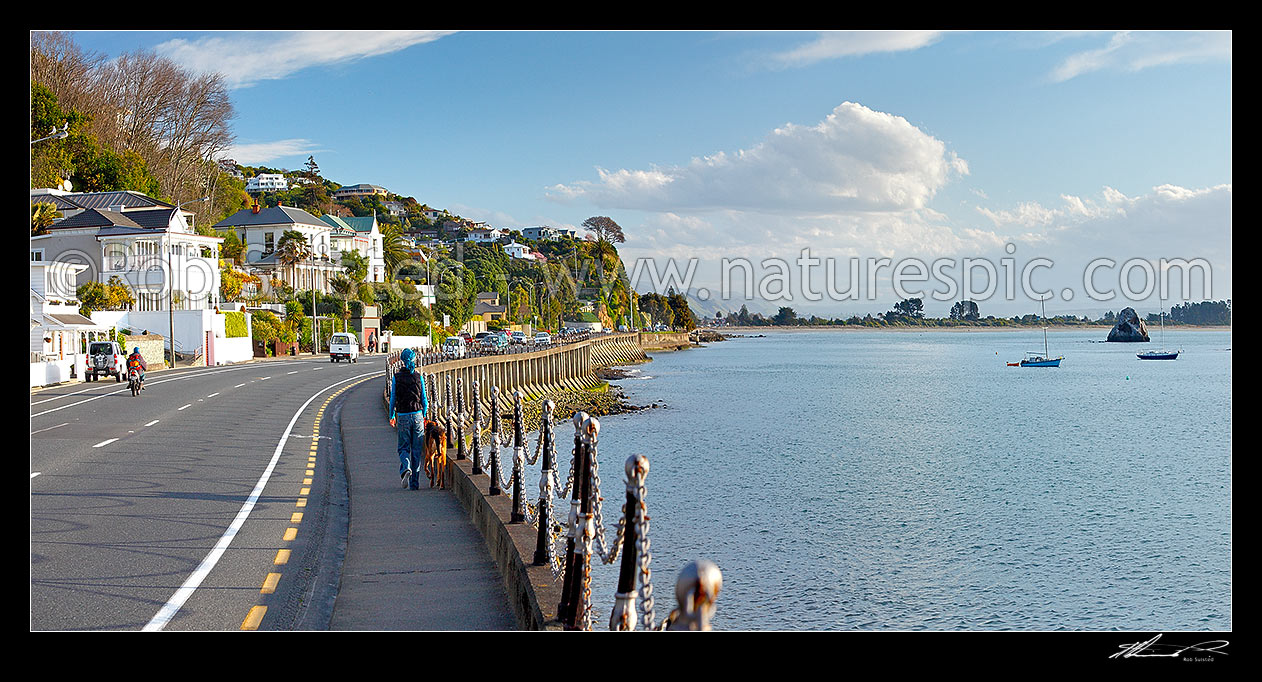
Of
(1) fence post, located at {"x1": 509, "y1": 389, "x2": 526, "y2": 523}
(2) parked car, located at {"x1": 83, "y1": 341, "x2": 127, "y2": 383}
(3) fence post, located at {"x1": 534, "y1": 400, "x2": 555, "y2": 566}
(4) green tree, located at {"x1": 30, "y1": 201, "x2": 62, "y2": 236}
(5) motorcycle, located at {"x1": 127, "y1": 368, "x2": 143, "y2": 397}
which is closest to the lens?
(3) fence post, located at {"x1": 534, "y1": 400, "x2": 555, "y2": 566}

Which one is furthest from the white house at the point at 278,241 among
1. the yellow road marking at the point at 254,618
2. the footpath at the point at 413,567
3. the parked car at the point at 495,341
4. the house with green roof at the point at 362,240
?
the yellow road marking at the point at 254,618

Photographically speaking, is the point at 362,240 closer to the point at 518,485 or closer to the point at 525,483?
the point at 525,483

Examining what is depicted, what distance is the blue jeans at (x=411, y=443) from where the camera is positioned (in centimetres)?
1571

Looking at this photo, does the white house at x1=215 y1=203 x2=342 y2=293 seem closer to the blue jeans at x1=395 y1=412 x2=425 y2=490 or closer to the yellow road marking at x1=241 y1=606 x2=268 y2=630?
the blue jeans at x1=395 y1=412 x2=425 y2=490

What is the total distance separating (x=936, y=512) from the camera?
29984 mm

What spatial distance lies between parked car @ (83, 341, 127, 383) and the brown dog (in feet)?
127

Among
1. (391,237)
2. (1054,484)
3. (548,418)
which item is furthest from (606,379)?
(548,418)

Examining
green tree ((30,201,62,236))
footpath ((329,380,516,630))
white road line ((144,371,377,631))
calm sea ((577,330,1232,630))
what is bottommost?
calm sea ((577,330,1232,630))

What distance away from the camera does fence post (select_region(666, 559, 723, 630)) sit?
3725mm

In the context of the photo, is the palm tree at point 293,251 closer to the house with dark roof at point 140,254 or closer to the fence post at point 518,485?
the house with dark roof at point 140,254

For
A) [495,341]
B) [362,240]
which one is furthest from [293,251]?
[362,240]

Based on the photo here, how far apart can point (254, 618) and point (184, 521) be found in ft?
16.3
